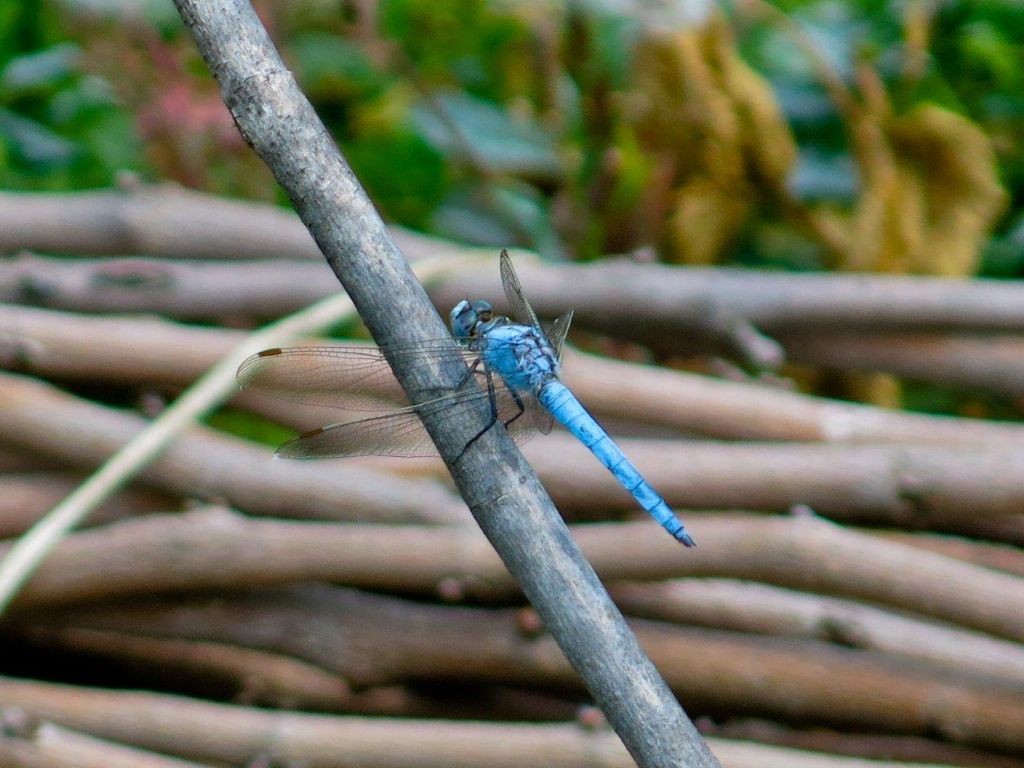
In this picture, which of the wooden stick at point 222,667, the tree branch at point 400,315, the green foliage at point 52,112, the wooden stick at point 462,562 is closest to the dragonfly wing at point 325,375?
the wooden stick at point 462,562

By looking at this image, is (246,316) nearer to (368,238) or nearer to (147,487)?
(147,487)

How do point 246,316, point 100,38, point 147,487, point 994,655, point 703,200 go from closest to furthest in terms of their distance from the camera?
point 994,655 < point 147,487 < point 246,316 < point 703,200 < point 100,38

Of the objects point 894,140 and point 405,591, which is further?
point 894,140

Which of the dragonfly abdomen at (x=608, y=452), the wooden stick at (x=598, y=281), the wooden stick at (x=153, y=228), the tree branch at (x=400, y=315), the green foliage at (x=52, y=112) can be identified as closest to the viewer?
the tree branch at (x=400, y=315)

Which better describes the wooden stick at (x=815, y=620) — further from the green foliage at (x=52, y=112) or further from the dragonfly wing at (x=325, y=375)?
the green foliage at (x=52, y=112)

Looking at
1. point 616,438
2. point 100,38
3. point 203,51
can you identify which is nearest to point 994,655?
point 616,438

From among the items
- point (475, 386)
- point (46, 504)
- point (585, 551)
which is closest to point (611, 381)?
point (585, 551)

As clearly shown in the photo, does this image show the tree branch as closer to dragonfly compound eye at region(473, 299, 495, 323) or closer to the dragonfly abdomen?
the dragonfly abdomen
